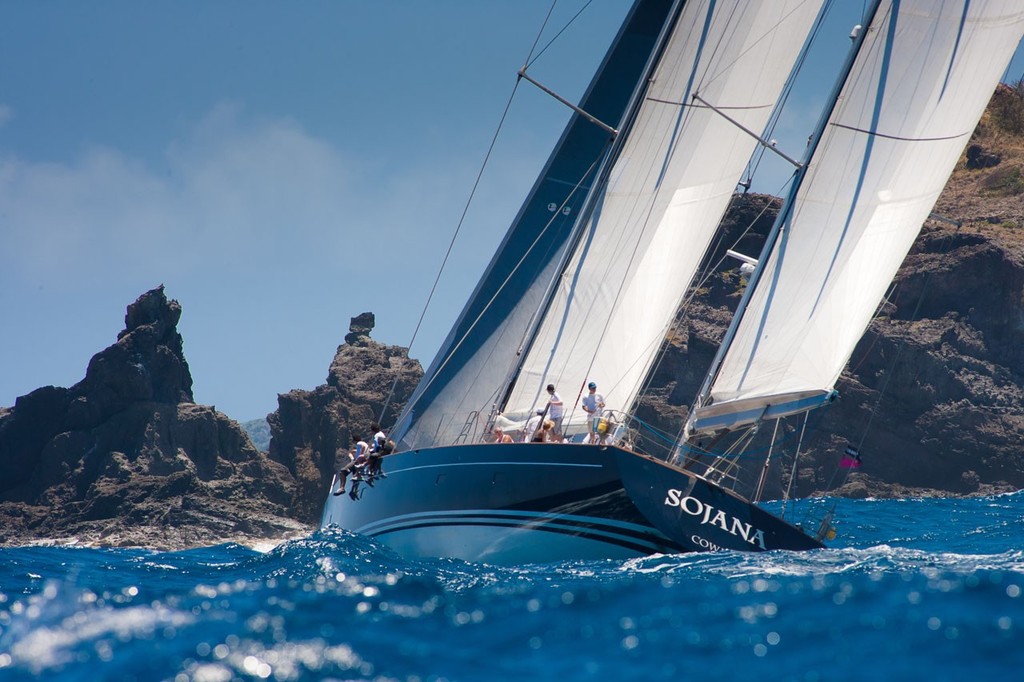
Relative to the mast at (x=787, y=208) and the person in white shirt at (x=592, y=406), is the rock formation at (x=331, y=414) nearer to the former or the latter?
the person in white shirt at (x=592, y=406)

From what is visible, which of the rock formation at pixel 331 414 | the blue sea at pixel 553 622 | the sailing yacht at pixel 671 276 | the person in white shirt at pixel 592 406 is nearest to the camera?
the blue sea at pixel 553 622

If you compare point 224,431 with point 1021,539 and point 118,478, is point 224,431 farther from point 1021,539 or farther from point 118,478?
point 1021,539

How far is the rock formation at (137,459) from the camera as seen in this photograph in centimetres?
4503

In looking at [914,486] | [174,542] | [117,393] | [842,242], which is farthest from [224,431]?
[842,242]

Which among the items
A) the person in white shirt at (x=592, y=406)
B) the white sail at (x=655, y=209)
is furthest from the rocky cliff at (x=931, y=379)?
the person in white shirt at (x=592, y=406)

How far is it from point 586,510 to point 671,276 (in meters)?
5.34

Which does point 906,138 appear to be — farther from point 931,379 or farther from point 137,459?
point 137,459

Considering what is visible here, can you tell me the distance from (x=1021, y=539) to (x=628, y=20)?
40.6 feet

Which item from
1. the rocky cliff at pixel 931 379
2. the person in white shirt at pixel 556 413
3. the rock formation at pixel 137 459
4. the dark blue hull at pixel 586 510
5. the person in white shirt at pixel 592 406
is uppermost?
the rocky cliff at pixel 931 379

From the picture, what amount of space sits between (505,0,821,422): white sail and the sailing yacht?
3cm

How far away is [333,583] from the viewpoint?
9992 millimetres

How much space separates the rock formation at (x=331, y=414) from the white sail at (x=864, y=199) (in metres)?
36.1

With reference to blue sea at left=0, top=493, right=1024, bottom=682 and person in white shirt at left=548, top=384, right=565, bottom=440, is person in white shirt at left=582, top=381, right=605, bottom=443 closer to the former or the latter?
person in white shirt at left=548, top=384, right=565, bottom=440

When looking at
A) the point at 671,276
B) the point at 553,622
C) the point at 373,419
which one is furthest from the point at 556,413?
the point at 373,419
